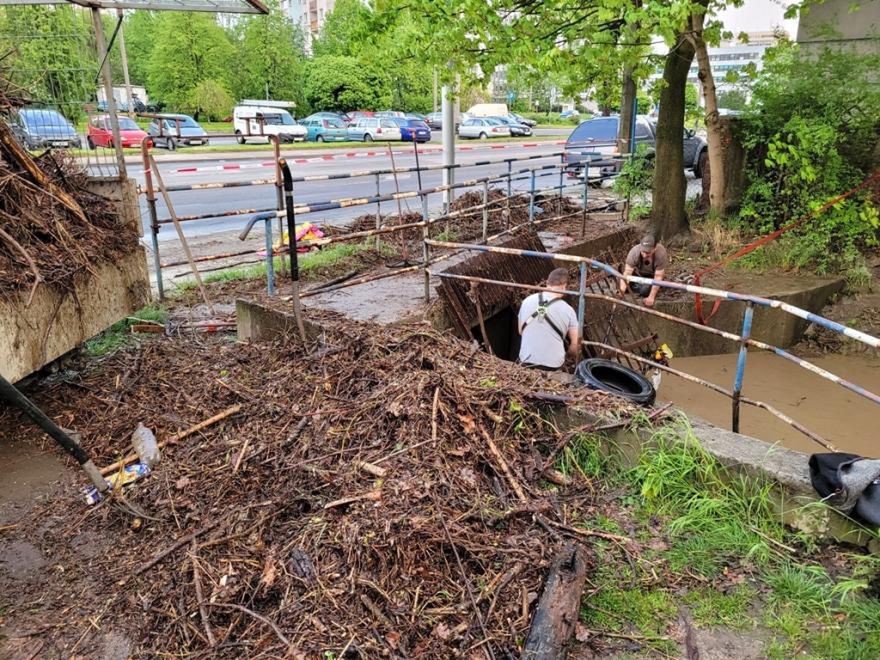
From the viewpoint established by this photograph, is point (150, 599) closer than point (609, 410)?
Yes

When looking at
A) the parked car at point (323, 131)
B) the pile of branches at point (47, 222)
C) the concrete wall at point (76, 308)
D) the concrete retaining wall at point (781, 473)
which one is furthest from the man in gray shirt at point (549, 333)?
the parked car at point (323, 131)

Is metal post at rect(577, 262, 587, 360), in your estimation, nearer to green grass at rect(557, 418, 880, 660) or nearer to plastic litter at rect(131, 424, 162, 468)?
green grass at rect(557, 418, 880, 660)

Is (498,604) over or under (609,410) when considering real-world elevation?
under

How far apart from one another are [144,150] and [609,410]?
225 inches

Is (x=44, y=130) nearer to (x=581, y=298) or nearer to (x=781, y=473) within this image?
(x=581, y=298)

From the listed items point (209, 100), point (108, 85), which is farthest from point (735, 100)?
point (209, 100)

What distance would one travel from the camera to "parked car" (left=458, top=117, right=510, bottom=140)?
42562 millimetres

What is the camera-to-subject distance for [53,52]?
209 inches

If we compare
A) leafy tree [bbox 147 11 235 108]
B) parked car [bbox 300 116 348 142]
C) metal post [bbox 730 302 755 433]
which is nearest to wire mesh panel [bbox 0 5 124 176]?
metal post [bbox 730 302 755 433]

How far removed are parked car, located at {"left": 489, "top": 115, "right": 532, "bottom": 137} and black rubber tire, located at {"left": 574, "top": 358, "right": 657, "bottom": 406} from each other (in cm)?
4077

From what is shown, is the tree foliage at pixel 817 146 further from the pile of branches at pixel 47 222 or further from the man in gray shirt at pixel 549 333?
the pile of branches at pixel 47 222

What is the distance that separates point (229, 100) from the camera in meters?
41.9

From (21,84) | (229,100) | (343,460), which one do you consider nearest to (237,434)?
(343,460)

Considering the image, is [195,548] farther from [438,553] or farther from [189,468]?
[438,553]
